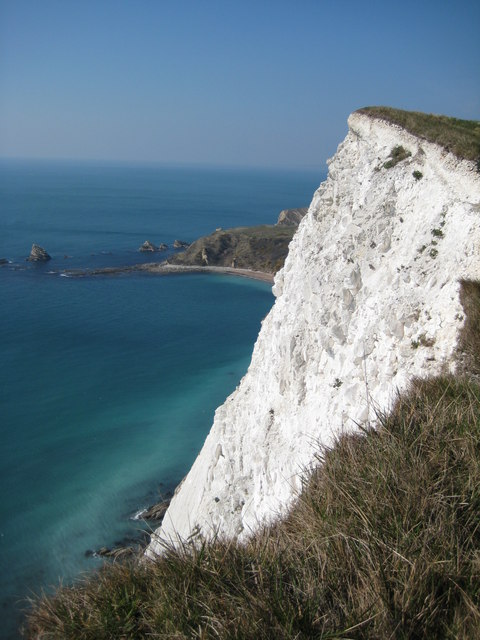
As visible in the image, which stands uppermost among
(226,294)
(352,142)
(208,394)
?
(352,142)

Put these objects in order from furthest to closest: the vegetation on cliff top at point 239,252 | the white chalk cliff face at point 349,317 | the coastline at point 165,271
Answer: the vegetation on cliff top at point 239,252 → the coastline at point 165,271 → the white chalk cliff face at point 349,317

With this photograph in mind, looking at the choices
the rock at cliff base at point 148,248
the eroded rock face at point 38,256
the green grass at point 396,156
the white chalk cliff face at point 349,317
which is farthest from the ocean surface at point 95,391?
the green grass at point 396,156

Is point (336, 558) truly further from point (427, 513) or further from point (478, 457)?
point (478, 457)

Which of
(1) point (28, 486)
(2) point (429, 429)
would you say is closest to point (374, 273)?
(2) point (429, 429)

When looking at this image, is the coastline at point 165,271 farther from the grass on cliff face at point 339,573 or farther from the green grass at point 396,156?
the grass on cliff face at point 339,573

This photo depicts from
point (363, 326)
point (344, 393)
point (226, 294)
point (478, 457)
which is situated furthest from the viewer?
point (226, 294)

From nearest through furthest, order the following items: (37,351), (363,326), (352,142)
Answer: (363,326)
(352,142)
(37,351)

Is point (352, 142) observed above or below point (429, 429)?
above

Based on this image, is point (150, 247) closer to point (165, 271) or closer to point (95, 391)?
point (165, 271)
